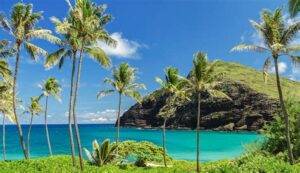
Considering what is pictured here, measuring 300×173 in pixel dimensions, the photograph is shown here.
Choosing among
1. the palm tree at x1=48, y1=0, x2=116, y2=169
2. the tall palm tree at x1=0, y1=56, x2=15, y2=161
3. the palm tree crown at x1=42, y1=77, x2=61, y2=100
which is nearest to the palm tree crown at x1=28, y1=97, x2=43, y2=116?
the palm tree crown at x1=42, y1=77, x2=61, y2=100

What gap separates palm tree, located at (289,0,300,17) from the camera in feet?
98.3

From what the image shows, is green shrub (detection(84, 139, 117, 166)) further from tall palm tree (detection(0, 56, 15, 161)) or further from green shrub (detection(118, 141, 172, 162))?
tall palm tree (detection(0, 56, 15, 161))

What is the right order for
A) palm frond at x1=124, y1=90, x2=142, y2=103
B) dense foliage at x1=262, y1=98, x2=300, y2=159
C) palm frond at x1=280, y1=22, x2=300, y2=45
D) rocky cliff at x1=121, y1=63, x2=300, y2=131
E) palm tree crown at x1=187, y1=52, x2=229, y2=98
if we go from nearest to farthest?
palm frond at x1=280, y1=22, x2=300, y2=45 → palm tree crown at x1=187, y1=52, x2=229, y2=98 → dense foliage at x1=262, y1=98, x2=300, y2=159 → palm frond at x1=124, y1=90, x2=142, y2=103 → rocky cliff at x1=121, y1=63, x2=300, y2=131

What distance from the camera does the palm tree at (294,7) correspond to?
2995 centimetres

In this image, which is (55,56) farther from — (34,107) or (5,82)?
(34,107)

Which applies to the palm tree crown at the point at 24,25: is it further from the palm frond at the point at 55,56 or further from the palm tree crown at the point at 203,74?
the palm tree crown at the point at 203,74

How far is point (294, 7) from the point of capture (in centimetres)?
3008

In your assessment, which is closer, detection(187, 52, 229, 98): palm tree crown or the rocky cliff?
detection(187, 52, 229, 98): palm tree crown

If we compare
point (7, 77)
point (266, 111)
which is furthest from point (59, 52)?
point (266, 111)

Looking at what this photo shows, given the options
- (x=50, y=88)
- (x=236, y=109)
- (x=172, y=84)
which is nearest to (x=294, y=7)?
(x=172, y=84)

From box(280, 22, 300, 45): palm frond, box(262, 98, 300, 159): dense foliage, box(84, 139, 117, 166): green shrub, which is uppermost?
box(280, 22, 300, 45): palm frond

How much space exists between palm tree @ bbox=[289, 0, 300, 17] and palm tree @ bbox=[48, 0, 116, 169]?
43.0 ft

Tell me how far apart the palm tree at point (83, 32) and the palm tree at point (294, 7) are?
13108 millimetres

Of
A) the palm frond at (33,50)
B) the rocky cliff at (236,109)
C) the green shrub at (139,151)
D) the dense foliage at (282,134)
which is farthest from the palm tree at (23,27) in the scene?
the rocky cliff at (236,109)
